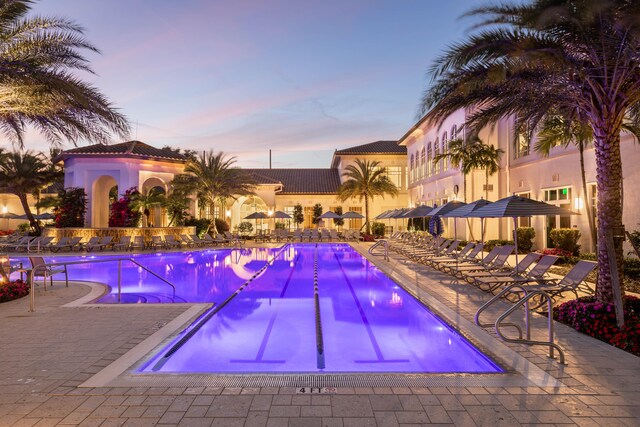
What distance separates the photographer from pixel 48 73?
24.7 ft

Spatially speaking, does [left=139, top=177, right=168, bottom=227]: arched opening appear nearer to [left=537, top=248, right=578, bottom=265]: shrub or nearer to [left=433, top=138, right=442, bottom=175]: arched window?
[left=433, top=138, right=442, bottom=175]: arched window

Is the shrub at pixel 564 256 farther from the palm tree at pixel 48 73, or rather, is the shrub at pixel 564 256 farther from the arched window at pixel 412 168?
the arched window at pixel 412 168

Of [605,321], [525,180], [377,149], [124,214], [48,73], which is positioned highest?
[377,149]

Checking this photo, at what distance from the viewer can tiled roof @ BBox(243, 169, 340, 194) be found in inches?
1464

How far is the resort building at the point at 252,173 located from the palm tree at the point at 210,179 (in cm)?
137

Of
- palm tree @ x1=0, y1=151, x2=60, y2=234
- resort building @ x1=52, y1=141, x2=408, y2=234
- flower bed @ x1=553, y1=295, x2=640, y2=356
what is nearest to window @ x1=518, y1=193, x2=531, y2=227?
flower bed @ x1=553, y1=295, x2=640, y2=356

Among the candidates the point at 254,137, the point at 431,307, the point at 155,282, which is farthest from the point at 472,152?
the point at 254,137

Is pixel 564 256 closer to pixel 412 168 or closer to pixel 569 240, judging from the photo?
pixel 569 240

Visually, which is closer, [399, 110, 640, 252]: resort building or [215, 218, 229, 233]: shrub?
[399, 110, 640, 252]: resort building

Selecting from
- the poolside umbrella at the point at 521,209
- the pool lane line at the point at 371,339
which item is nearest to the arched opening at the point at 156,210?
the pool lane line at the point at 371,339

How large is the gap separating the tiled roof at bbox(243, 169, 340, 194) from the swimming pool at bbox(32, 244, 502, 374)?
22.6m

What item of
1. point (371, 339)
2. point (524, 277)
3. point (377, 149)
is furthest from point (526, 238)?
point (377, 149)

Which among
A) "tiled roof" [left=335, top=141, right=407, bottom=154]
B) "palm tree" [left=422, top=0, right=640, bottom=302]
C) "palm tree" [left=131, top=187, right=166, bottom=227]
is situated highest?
"tiled roof" [left=335, top=141, right=407, bottom=154]

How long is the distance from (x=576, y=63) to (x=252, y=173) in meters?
31.9
